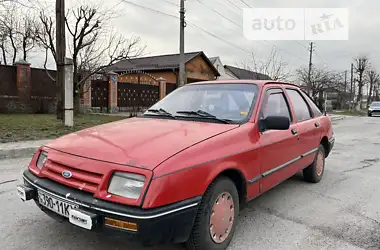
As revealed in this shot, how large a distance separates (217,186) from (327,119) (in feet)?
11.7

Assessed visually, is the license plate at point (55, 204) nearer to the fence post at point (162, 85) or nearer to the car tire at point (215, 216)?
the car tire at point (215, 216)

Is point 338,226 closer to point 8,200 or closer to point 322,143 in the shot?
point 322,143

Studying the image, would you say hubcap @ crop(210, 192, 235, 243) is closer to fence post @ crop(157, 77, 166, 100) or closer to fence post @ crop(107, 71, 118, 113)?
fence post @ crop(107, 71, 118, 113)

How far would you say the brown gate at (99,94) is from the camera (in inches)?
727

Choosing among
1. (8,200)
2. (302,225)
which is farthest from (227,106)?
(8,200)

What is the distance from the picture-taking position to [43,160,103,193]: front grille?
82.5 inches

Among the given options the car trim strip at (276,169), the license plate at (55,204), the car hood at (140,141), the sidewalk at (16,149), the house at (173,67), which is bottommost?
the sidewalk at (16,149)

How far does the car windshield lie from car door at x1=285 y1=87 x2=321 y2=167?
1.00 m

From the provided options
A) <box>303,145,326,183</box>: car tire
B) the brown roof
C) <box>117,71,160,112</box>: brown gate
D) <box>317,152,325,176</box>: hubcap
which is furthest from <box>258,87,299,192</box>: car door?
the brown roof

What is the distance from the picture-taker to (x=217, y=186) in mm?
2404

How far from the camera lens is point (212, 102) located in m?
3.40

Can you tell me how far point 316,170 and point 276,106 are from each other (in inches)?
70.2

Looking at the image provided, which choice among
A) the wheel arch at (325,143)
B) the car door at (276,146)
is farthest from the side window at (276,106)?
the wheel arch at (325,143)

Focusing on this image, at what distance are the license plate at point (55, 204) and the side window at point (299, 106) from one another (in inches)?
123
